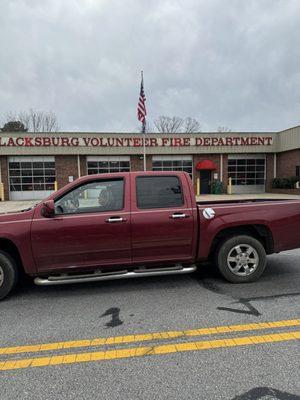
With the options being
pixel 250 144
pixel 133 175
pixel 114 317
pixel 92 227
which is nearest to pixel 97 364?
pixel 114 317

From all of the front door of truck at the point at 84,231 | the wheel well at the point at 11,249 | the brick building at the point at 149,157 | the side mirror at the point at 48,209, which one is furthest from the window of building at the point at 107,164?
the side mirror at the point at 48,209

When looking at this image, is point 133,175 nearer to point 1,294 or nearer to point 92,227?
point 92,227

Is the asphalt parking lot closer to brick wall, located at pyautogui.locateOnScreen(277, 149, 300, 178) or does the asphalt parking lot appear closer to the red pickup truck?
the red pickup truck

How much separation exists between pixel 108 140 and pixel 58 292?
2222cm

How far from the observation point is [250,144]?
27719 mm

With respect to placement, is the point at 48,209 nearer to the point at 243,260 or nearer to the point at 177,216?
the point at 177,216

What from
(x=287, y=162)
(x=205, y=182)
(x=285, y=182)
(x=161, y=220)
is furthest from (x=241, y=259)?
(x=287, y=162)

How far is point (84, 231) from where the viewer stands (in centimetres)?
451

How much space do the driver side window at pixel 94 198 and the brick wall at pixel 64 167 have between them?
72.0 feet

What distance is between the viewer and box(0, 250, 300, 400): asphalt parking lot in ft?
8.50

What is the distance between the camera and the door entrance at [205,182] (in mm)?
27844

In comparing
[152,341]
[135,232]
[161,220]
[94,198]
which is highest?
[94,198]

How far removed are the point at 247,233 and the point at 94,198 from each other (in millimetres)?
2608

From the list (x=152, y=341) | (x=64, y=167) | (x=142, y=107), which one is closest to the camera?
(x=152, y=341)
